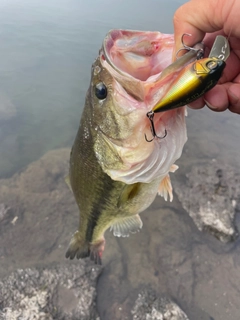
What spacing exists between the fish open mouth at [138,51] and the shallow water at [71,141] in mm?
2561

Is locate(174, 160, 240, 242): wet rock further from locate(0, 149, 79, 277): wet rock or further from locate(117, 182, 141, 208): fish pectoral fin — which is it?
locate(117, 182, 141, 208): fish pectoral fin

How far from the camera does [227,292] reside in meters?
3.14

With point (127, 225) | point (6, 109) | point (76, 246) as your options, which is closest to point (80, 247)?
point (76, 246)

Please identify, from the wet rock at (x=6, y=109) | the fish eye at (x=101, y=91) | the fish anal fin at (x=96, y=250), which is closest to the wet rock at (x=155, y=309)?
the fish anal fin at (x=96, y=250)

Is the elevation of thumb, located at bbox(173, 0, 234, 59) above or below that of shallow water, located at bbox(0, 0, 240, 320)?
above

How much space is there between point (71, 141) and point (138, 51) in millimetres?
3905

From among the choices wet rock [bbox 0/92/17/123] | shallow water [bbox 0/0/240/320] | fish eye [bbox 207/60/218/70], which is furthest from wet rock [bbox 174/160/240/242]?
wet rock [bbox 0/92/17/123]

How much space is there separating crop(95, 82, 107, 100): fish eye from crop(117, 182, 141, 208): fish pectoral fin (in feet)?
1.98

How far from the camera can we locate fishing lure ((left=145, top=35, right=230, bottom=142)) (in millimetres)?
1005

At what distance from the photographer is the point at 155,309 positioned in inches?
115

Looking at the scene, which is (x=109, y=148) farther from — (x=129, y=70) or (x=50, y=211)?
(x=50, y=211)

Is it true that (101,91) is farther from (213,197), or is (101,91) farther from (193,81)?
(213,197)

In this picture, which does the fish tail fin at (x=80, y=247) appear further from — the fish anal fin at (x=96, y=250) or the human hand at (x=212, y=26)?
the human hand at (x=212, y=26)

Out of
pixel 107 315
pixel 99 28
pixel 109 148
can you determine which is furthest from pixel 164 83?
pixel 99 28
